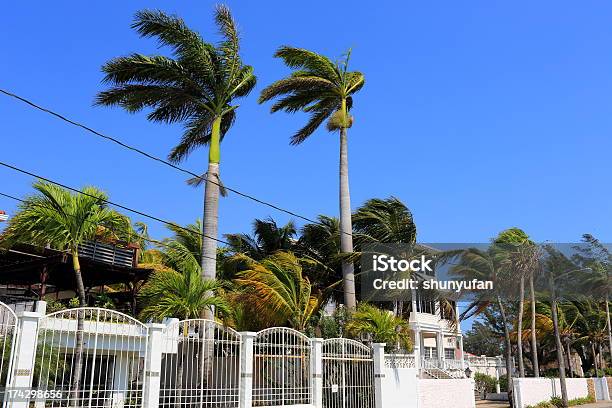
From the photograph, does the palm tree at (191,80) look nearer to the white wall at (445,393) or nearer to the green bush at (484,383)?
the white wall at (445,393)

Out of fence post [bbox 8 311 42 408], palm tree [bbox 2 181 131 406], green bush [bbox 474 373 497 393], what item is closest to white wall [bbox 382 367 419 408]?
palm tree [bbox 2 181 131 406]

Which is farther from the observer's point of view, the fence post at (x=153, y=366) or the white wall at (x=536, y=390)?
the white wall at (x=536, y=390)

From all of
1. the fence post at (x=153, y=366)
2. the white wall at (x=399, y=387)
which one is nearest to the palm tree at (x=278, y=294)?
the white wall at (x=399, y=387)

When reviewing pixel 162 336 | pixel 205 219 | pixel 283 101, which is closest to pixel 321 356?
pixel 162 336

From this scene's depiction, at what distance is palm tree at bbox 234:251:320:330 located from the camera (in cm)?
1672

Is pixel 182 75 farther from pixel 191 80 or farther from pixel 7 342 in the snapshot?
pixel 7 342

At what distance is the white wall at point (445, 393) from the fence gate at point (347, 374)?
2.78 meters

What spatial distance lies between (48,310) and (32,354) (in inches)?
321

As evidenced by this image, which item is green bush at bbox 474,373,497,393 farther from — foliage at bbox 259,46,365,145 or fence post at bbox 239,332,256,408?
fence post at bbox 239,332,256,408

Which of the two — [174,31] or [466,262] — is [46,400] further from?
[466,262]

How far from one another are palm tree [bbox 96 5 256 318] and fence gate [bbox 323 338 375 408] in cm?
479

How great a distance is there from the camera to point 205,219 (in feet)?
61.0

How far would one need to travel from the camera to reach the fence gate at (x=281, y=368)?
A: 44.7 ft

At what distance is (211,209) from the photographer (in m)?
18.6
